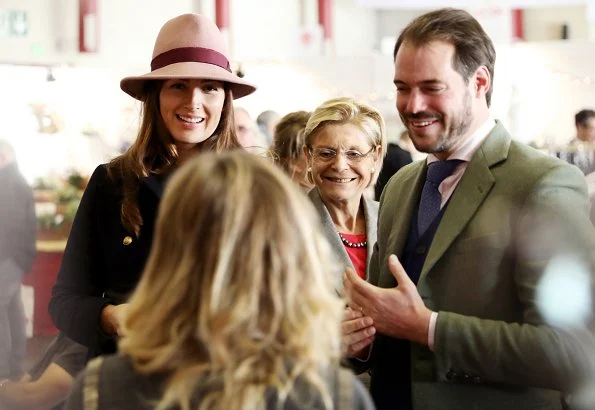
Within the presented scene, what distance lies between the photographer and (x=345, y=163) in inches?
111

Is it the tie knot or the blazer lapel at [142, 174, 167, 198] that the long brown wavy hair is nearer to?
the blazer lapel at [142, 174, 167, 198]

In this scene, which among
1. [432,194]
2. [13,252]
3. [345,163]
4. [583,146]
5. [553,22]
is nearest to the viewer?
[432,194]

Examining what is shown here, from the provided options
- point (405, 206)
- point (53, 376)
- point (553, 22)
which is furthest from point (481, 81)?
point (553, 22)

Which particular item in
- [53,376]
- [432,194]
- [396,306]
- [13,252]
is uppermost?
[432,194]

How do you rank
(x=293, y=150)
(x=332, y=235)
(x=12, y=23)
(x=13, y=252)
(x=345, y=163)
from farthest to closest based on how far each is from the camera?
(x=12, y=23) → (x=13, y=252) → (x=293, y=150) → (x=345, y=163) → (x=332, y=235)

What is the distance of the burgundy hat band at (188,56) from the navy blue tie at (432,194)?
643 millimetres

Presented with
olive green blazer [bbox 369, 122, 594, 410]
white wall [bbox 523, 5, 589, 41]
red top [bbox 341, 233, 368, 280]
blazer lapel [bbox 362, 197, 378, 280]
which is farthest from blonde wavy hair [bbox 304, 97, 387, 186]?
white wall [bbox 523, 5, 589, 41]

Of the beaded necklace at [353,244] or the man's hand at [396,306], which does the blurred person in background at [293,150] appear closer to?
the beaded necklace at [353,244]

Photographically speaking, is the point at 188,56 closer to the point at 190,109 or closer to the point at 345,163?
the point at 190,109

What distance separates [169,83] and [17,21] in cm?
547

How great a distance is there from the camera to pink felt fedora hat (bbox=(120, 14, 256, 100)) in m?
2.35

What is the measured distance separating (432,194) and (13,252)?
3.86 metres

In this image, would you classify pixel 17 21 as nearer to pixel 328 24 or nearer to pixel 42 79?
pixel 42 79

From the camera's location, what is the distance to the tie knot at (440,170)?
2057mm
